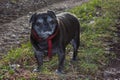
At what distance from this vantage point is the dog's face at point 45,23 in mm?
5902

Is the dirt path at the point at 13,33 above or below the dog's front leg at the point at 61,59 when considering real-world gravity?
below

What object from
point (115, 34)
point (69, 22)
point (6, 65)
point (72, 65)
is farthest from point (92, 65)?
point (115, 34)

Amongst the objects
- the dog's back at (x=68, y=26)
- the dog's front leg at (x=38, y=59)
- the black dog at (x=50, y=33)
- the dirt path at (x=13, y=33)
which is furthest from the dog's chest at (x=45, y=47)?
the dirt path at (x=13, y=33)

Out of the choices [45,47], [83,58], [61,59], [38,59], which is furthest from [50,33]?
[83,58]

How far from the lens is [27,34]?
384 inches

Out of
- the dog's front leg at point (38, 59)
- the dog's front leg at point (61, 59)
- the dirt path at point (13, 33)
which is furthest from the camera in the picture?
the dirt path at point (13, 33)

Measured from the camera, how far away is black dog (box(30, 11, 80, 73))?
234 inches

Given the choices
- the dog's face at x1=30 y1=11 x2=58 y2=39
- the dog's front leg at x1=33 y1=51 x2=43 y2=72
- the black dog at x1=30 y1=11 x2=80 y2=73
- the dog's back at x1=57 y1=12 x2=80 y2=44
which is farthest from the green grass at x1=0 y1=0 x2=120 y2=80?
the dog's face at x1=30 y1=11 x2=58 y2=39

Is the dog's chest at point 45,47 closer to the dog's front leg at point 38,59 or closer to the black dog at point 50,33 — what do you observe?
the black dog at point 50,33

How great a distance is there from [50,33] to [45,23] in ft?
0.65

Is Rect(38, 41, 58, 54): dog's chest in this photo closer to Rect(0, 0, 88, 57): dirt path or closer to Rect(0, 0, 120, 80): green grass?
Rect(0, 0, 120, 80): green grass

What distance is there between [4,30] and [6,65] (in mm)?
3342

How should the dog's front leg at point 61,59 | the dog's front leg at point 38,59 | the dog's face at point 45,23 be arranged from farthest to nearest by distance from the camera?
the dog's front leg at point 38,59 < the dog's front leg at point 61,59 < the dog's face at point 45,23

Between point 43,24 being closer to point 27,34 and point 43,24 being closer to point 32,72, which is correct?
point 32,72
